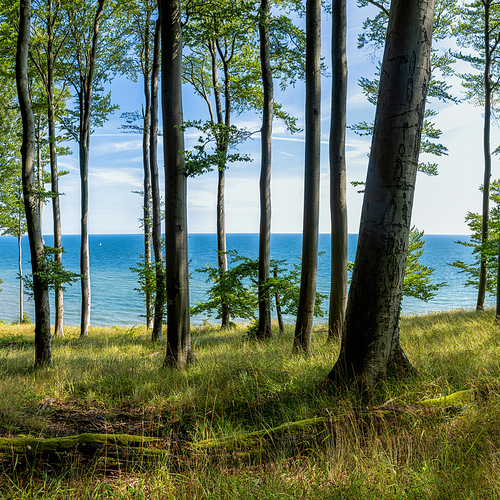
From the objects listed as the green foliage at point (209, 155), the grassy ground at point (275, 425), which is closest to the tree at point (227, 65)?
the green foliage at point (209, 155)

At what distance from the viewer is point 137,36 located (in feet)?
42.2

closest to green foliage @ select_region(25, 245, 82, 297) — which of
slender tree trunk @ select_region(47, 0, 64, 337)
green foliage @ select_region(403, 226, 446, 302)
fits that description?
slender tree trunk @ select_region(47, 0, 64, 337)

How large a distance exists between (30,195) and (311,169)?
5222 mm

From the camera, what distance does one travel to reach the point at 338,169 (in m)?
7.43

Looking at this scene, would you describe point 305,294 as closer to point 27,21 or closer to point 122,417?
point 122,417

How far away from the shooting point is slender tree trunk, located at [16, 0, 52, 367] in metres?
6.09

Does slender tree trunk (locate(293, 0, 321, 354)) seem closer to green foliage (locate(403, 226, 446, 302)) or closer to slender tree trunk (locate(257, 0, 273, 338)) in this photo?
slender tree trunk (locate(257, 0, 273, 338))

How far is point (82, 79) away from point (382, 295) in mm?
14781

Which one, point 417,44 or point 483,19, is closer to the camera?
point 417,44

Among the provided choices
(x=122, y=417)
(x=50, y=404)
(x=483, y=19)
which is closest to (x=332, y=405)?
(x=122, y=417)

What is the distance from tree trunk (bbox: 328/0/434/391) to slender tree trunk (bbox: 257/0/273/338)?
16.0 feet

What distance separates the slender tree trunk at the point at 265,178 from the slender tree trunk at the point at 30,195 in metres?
4.88

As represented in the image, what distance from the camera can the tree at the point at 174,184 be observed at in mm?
5902

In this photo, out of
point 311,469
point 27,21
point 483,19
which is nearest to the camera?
point 311,469
